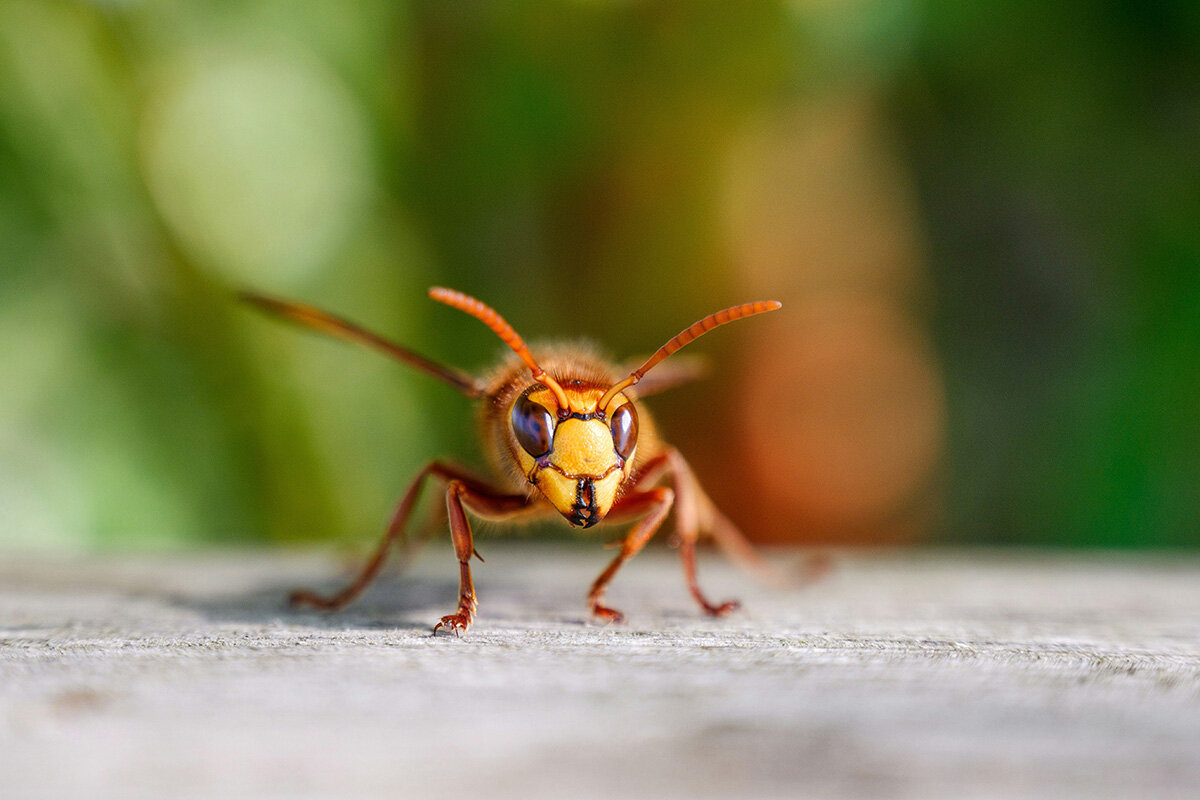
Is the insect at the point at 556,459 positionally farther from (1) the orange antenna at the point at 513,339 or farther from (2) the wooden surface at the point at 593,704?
(2) the wooden surface at the point at 593,704

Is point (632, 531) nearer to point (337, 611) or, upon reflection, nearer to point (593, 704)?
point (337, 611)

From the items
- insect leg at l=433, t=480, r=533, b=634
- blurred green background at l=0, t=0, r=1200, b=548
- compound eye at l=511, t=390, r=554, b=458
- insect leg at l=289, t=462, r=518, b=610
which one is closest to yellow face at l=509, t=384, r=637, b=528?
compound eye at l=511, t=390, r=554, b=458

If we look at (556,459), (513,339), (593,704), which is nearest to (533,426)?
(556,459)

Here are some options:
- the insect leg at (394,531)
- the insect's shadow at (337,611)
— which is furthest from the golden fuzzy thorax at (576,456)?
the insect's shadow at (337,611)

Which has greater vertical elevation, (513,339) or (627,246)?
(627,246)

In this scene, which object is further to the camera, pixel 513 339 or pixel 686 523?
pixel 686 523

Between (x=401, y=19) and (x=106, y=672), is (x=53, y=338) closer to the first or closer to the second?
(x=401, y=19)

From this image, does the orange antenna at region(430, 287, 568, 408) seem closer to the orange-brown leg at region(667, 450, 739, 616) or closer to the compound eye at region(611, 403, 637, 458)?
the compound eye at region(611, 403, 637, 458)
